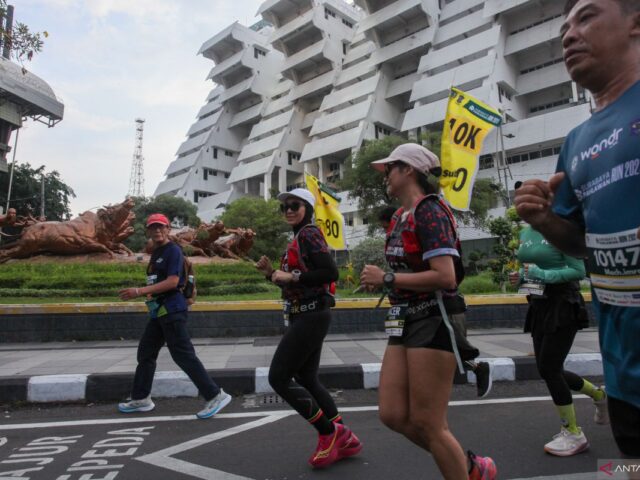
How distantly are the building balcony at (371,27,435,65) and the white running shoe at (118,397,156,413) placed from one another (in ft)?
147

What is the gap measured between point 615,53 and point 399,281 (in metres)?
1.14

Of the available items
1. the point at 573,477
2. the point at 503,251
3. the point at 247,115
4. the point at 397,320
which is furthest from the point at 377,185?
the point at 247,115

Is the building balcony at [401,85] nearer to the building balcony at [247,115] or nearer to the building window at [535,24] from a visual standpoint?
the building window at [535,24]

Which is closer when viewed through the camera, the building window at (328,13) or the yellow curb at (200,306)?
the yellow curb at (200,306)

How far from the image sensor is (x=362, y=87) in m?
47.6

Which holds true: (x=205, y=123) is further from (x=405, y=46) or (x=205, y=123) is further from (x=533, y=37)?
(x=533, y=37)

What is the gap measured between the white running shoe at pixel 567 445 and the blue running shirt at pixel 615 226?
6.34ft

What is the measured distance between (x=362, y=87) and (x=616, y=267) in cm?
4892

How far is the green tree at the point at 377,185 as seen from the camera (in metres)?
25.8

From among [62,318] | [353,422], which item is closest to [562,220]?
[353,422]

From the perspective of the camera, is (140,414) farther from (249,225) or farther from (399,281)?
(249,225)

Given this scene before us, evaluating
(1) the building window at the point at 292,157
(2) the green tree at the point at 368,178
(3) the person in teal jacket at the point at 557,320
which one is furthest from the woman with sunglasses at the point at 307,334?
(1) the building window at the point at 292,157

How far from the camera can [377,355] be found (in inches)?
254

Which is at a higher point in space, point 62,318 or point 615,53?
point 615,53
